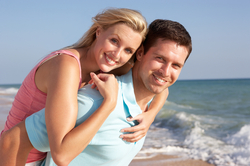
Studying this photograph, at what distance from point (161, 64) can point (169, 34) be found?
1.01 ft

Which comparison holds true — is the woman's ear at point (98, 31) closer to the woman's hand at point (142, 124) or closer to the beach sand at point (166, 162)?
the woman's hand at point (142, 124)

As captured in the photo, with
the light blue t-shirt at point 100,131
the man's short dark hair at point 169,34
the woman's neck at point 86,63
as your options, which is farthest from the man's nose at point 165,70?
the woman's neck at point 86,63


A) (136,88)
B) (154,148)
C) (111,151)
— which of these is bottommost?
(154,148)

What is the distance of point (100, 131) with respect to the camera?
7.02 ft

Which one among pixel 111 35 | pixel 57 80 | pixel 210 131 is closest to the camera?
pixel 57 80

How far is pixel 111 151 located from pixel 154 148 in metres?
5.03

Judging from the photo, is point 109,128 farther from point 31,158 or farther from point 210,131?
point 210,131

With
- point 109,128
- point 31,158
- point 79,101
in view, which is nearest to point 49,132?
point 79,101

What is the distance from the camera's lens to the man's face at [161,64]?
2434 millimetres

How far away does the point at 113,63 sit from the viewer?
8.73 ft

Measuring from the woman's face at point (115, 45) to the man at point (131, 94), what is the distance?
0.50 ft

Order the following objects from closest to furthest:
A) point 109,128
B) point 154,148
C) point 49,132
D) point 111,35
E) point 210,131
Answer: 1. point 49,132
2. point 109,128
3. point 111,35
4. point 154,148
5. point 210,131

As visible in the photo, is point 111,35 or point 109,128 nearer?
point 109,128

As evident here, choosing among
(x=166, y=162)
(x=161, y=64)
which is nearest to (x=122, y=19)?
(x=161, y=64)
